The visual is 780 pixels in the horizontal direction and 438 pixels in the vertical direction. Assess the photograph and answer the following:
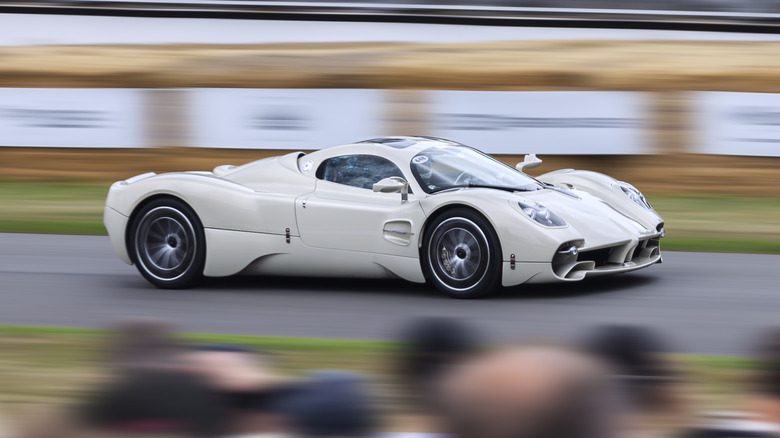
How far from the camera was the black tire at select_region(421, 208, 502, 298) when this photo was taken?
22.8ft

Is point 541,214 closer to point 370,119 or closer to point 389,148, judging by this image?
point 389,148

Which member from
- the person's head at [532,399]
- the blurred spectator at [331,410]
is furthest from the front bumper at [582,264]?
the person's head at [532,399]

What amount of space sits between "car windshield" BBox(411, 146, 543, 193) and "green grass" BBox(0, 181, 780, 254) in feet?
8.21

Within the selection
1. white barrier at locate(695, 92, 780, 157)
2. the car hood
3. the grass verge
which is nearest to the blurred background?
white barrier at locate(695, 92, 780, 157)

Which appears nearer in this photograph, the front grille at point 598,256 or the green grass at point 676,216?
the front grille at point 598,256

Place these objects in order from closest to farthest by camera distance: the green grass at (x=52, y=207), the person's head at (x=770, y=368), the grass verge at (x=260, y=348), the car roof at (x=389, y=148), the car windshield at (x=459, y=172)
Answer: the person's head at (x=770, y=368) → the grass verge at (x=260, y=348) → the car windshield at (x=459, y=172) → the car roof at (x=389, y=148) → the green grass at (x=52, y=207)

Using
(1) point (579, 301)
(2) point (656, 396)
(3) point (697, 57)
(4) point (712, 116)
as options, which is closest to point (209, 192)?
(1) point (579, 301)

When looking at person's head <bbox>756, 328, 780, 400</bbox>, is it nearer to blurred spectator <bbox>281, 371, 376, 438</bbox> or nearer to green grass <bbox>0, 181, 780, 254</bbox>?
blurred spectator <bbox>281, 371, 376, 438</bbox>

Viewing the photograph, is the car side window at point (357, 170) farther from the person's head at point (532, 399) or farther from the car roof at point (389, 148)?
the person's head at point (532, 399)

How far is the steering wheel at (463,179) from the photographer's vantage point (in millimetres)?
7414

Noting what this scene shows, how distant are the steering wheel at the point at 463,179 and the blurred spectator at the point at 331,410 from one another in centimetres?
473

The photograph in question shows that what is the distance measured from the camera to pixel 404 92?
13258 mm

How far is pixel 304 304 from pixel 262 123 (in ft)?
20.5

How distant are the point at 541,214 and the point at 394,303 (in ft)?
3.67
